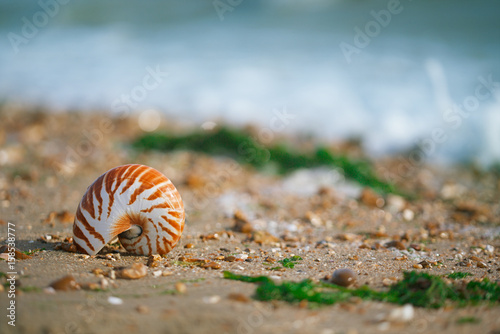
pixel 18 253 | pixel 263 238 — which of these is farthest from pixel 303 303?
pixel 18 253

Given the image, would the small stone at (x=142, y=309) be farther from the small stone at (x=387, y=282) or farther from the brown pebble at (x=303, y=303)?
the small stone at (x=387, y=282)

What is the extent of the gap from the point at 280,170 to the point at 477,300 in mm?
4406

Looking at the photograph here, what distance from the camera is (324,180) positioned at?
642 cm

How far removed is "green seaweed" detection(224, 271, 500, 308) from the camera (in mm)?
2514

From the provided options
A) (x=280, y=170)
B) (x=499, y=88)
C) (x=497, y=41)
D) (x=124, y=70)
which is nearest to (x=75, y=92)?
(x=124, y=70)

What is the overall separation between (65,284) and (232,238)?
5.99 feet

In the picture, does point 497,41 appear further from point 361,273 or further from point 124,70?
point 361,273

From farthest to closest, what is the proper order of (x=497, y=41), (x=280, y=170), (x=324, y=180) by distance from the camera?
(x=497, y=41) < (x=280, y=170) < (x=324, y=180)

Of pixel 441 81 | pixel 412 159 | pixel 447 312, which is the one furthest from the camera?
pixel 441 81

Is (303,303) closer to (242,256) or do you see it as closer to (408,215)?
(242,256)

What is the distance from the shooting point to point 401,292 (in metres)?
2.66

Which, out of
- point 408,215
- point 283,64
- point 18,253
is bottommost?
point 18,253

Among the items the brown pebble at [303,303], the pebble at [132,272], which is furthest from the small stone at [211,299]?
the pebble at [132,272]

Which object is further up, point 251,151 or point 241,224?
point 251,151
